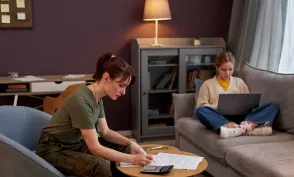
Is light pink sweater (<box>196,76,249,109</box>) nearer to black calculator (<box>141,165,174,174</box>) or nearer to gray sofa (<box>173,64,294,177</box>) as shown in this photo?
gray sofa (<box>173,64,294,177</box>)

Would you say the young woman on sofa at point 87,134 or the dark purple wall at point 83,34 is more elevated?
the dark purple wall at point 83,34

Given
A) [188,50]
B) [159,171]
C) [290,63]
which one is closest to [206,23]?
[188,50]

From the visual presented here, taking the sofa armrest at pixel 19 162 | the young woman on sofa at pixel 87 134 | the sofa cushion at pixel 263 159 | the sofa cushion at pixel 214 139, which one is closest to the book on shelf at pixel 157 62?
the sofa cushion at pixel 214 139

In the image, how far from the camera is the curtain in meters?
3.73

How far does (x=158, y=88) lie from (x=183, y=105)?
0.86m

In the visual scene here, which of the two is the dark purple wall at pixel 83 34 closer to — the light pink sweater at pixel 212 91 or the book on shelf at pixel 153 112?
the book on shelf at pixel 153 112

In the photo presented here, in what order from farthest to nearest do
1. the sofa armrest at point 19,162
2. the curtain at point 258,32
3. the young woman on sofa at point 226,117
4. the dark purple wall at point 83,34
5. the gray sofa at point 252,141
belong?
the dark purple wall at point 83,34 < the curtain at point 258,32 < the young woman on sofa at point 226,117 < the gray sofa at point 252,141 < the sofa armrest at point 19,162

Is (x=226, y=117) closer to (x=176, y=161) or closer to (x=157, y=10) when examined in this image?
(x=176, y=161)

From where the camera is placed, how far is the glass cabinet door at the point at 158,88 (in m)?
4.12

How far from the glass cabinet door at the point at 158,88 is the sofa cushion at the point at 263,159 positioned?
5.60ft

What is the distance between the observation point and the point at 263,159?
228cm

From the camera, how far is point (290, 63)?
360cm

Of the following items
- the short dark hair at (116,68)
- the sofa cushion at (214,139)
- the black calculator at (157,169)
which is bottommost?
the sofa cushion at (214,139)

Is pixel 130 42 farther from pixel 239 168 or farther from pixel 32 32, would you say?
pixel 239 168
